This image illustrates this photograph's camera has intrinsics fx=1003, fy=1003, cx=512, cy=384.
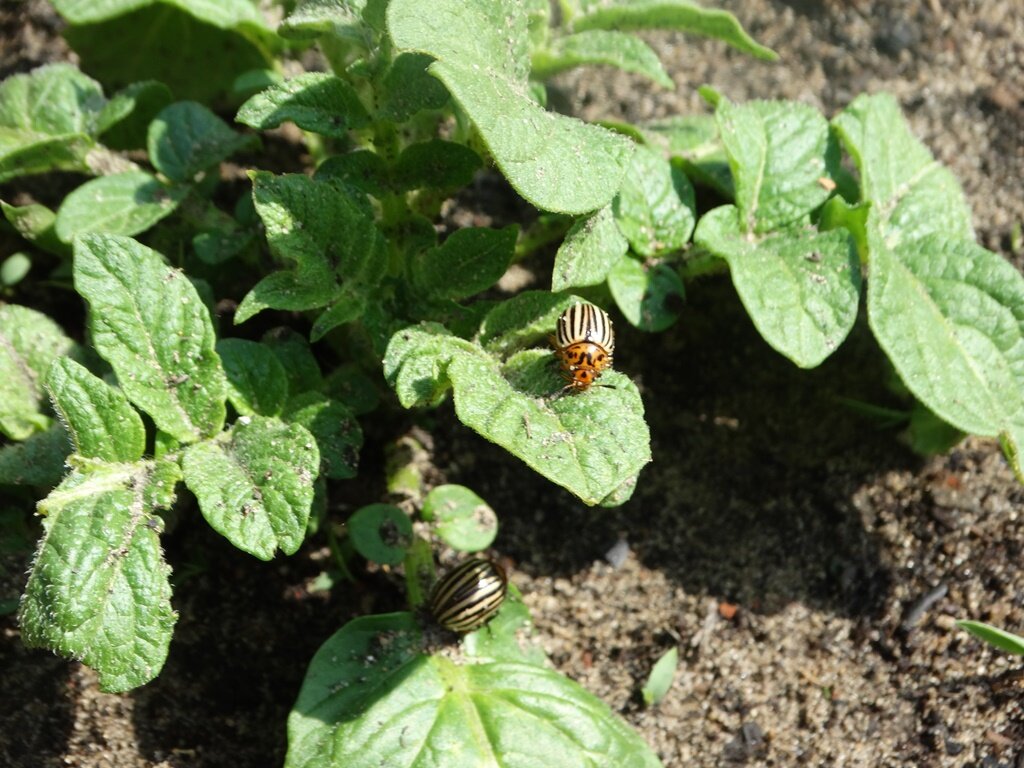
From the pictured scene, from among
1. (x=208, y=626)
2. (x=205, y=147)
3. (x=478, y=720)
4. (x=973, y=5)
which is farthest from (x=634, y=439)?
(x=973, y=5)

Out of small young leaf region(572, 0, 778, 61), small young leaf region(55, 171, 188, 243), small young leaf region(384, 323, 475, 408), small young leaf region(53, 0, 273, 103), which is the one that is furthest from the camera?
small young leaf region(53, 0, 273, 103)

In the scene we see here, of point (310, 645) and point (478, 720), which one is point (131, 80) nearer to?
point (310, 645)

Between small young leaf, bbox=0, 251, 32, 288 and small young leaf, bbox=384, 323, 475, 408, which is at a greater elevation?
small young leaf, bbox=384, 323, 475, 408

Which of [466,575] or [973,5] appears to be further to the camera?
[973,5]

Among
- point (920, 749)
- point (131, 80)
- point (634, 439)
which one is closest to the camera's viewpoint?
point (634, 439)

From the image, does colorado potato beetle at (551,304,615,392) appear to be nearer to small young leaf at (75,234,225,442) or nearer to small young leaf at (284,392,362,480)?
small young leaf at (284,392,362,480)

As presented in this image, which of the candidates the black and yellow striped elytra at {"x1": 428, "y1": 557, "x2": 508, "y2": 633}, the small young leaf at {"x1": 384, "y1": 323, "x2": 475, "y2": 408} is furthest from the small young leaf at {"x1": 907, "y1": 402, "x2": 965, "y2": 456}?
the small young leaf at {"x1": 384, "y1": 323, "x2": 475, "y2": 408}
